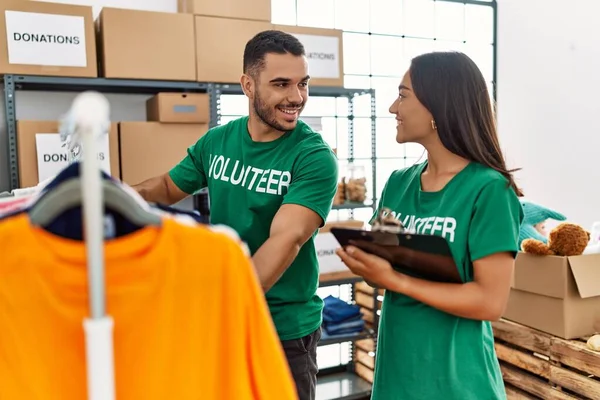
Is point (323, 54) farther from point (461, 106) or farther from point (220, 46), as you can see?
point (461, 106)

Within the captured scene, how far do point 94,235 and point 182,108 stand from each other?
Answer: 2.07m

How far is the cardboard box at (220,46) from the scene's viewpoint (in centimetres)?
266

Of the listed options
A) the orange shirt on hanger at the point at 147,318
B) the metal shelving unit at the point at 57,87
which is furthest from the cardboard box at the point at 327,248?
the orange shirt on hanger at the point at 147,318

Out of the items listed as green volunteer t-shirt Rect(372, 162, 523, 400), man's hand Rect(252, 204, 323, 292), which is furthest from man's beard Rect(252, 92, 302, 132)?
green volunteer t-shirt Rect(372, 162, 523, 400)

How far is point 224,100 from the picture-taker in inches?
136

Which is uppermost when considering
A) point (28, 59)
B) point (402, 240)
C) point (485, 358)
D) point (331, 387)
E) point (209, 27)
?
point (209, 27)

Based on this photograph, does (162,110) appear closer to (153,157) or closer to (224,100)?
(153,157)

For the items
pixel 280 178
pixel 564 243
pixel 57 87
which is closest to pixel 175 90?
pixel 57 87

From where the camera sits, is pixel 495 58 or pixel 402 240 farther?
pixel 495 58

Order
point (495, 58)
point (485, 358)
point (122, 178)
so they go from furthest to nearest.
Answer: point (495, 58) < point (122, 178) < point (485, 358)

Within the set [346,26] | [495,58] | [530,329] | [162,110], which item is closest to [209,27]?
[162,110]

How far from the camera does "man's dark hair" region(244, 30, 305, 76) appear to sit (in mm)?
1619

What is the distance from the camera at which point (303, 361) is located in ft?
5.52

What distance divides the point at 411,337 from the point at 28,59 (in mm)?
1959
